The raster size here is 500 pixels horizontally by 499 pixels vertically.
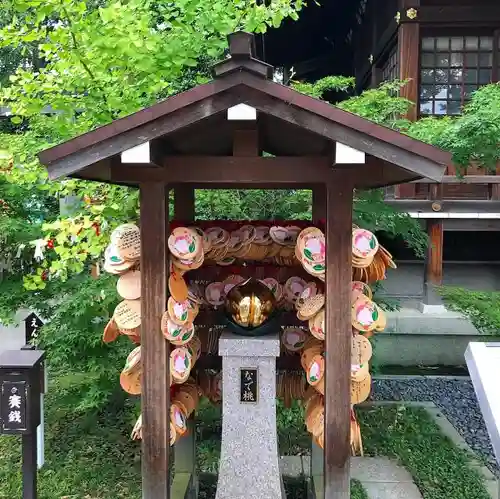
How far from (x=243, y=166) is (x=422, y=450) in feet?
11.8

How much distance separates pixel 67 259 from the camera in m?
4.45

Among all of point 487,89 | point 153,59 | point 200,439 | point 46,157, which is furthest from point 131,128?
point 487,89

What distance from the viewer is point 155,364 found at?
3422mm

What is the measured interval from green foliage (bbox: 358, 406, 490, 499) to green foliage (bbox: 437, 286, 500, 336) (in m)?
1.30

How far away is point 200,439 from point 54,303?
2.04 metres

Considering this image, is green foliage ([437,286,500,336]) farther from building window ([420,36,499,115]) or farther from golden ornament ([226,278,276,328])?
building window ([420,36,499,115])

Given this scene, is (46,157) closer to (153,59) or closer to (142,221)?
(142,221)

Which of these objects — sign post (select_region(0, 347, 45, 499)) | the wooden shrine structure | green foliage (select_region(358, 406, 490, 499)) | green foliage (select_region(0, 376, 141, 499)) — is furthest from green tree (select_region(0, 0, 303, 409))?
green foliage (select_region(358, 406, 490, 499))

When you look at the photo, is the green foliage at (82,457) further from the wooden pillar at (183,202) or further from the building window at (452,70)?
the building window at (452,70)

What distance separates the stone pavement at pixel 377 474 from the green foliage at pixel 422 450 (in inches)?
3.7

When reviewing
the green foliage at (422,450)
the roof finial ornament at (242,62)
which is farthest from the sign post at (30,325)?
the green foliage at (422,450)

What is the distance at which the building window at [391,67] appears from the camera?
10.0m

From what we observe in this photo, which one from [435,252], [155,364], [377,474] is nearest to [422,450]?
[377,474]

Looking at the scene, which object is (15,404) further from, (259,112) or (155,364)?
(259,112)
